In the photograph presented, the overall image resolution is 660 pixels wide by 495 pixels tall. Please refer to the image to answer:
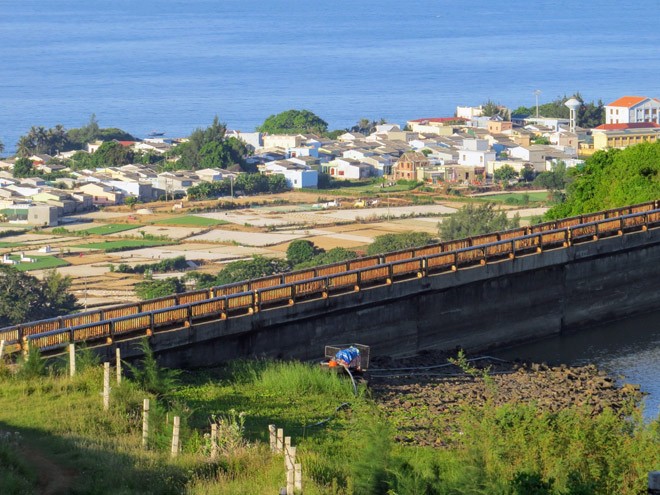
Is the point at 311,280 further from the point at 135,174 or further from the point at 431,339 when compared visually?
the point at 135,174

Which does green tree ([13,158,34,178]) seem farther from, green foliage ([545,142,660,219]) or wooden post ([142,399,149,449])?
wooden post ([142,399,149,449])

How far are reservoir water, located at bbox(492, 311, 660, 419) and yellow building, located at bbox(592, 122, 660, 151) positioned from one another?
325 ft

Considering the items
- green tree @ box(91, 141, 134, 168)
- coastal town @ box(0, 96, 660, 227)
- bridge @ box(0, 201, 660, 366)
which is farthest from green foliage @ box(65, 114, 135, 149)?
bridge @ box(0, 201, 660, 366)

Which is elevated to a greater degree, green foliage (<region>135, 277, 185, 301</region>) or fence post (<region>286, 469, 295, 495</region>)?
fence post (<region>286, 469, 295, 495</region>)

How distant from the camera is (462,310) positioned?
150 ft

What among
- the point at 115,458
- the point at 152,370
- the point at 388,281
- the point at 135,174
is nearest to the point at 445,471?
the point at 115,458

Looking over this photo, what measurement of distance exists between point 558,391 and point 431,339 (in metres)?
6.65

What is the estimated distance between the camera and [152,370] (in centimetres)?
2986

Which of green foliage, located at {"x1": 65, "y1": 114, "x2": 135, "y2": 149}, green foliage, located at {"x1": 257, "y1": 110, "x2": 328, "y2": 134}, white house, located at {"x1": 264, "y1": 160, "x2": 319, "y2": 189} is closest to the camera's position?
white house, located at {"x1": 264, "y1": 160, "x2": 319, "y2": 189}

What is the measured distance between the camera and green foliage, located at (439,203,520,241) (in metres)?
97.9

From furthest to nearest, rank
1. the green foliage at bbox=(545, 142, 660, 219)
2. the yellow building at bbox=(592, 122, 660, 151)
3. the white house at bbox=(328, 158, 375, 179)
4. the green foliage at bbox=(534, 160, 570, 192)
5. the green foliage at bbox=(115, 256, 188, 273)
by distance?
the yellow building at bbox=(592, 122, 660, 151) < the white house at bbox=(328, 158, 375, 179) < the green foliage at bbox=(534, 160, 570, 192) < the green foliage at bbox=(115, 256, 188, 273) < the green foliage at bbox=(545, 142, 660, 219)

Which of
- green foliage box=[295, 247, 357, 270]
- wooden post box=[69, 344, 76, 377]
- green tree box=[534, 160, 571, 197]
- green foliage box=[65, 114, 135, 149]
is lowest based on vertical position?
green foliage box=[295, 247, 357, 270]

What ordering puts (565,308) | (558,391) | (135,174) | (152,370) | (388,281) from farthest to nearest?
(135,174), (565,308), (388,281), (558,391), (152,370)

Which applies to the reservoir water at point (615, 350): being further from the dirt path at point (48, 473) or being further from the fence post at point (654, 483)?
the fence post at point (654, 483)
